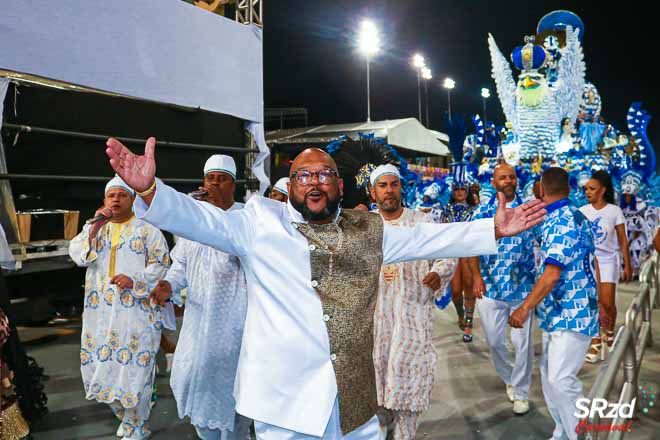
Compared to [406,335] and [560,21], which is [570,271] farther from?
[560,21]

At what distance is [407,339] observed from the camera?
3.66 m

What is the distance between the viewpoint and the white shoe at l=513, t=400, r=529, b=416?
4.35 meters

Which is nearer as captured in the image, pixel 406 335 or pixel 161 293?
pixel 161 293

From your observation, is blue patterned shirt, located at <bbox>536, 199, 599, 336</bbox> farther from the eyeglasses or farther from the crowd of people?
the eyeglasses

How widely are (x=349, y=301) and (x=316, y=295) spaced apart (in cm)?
14

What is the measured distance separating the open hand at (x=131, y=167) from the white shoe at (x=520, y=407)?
3.70m

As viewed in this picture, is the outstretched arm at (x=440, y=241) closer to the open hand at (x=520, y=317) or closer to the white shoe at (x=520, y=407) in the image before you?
the open hand at (x=520, y=317)

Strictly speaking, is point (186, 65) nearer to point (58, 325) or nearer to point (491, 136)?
point (58, 325)

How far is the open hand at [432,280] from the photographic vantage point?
11.7ft

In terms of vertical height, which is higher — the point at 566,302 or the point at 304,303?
the point at 304,303

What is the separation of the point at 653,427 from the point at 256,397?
3.38m

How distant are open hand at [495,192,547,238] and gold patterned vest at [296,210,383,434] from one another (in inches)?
23.3

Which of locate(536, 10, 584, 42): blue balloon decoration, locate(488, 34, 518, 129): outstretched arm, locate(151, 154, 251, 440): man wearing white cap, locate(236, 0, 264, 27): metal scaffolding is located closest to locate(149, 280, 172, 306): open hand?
locate(151, 154, 251, 440): man wearing white cap

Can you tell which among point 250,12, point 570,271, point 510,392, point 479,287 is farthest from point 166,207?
point 250,12
